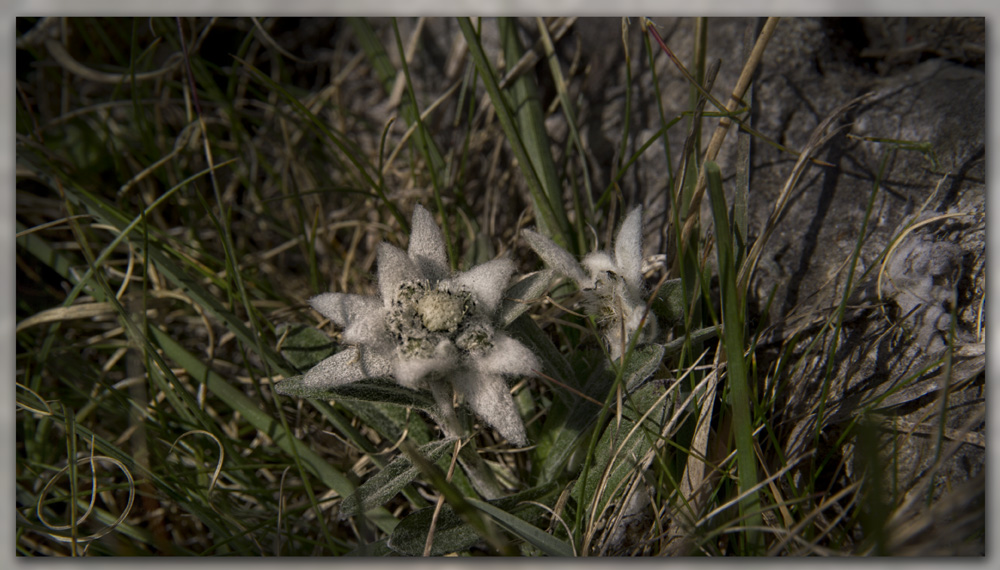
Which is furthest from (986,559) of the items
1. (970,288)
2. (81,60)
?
(81,60)

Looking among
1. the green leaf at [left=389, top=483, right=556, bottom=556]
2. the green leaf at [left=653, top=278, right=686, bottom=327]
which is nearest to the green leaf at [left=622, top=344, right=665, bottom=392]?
the green leaf at [left=653, top=278, right=686, bottom=327]

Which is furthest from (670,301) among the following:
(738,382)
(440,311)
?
(440,311)

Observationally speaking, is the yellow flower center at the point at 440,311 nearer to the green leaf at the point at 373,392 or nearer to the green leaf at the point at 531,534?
the green leaf at the point at 373,392

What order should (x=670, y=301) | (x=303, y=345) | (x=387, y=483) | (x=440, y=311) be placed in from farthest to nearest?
(x=303, y=345) < (x=670, y=301) < (x=387, y=483) < (x=440, y=311)

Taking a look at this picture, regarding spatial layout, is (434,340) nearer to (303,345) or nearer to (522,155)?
(303,345)

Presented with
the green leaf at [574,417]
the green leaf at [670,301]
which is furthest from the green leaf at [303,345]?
the green leaf at [670,301]

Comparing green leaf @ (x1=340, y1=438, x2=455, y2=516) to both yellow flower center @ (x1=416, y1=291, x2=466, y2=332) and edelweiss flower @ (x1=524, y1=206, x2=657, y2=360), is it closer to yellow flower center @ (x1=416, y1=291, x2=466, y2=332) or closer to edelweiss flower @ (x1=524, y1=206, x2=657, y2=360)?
yellow flower center @ (x1=416, y1=291, x2=466, y2=332)
